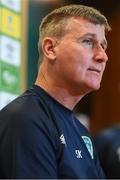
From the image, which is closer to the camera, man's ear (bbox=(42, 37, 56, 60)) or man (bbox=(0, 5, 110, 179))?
man (bbox=(0, 5, 110, 179))

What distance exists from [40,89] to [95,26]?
0.26 meters

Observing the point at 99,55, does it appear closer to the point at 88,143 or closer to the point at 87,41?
the point at 87,41

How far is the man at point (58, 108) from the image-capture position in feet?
3.97

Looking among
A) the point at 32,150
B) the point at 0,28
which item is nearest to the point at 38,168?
the point at 32,150

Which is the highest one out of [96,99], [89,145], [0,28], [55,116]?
[0,28]

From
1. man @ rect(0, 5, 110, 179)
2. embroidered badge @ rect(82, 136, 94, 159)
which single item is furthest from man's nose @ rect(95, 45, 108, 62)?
embroidered badge @ rect(82, 136, 94, 159)

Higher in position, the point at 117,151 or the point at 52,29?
the point at 52,29

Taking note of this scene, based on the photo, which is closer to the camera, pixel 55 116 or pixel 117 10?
pixel 55 116

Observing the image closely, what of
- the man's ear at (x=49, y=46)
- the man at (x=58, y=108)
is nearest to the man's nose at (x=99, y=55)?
the man at (x=58, y=108)

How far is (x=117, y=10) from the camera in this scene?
390 cm

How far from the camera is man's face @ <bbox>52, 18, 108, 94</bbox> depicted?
4.82ft

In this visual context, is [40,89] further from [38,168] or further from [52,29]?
[38,168]

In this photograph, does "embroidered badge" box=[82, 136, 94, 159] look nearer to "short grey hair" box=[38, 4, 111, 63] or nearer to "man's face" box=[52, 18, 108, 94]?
"man's face" box=[52, 18, 108, 94]

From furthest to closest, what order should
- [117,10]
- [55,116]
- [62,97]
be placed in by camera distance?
[117,10], [62,97], [55,116]
